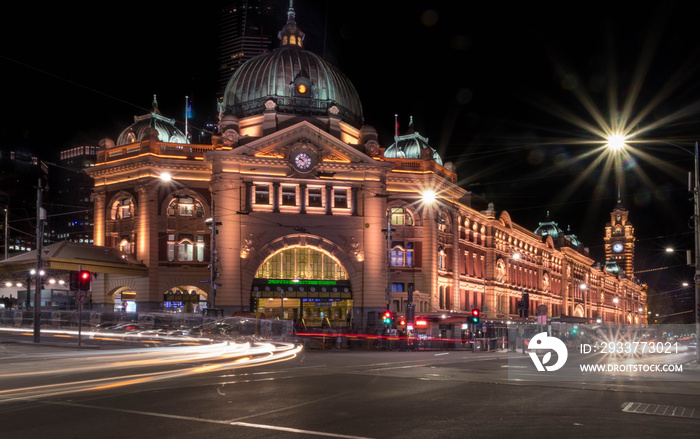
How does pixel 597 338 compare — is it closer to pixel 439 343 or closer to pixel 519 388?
pixel 439 343

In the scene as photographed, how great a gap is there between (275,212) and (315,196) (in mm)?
4393

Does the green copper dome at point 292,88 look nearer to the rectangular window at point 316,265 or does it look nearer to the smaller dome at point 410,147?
the smaller dome at point 410,147

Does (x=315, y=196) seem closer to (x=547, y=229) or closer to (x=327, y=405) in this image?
(x=327, y=405)

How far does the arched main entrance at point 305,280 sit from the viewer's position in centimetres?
6825

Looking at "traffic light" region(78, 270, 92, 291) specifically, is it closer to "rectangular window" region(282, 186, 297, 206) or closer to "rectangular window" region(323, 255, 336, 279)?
"rectangular window" region(282, 186, 297, 206)

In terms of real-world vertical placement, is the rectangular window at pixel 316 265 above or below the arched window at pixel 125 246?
below

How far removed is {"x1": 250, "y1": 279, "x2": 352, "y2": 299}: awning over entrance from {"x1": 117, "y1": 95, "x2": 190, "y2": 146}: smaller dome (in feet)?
63.0

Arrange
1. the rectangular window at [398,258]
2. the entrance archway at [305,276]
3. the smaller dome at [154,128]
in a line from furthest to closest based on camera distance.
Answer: the smaller dome at [154,128]
the rectangular window at [398,258]
the entrance archway at [305,276]

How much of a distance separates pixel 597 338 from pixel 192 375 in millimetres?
36597

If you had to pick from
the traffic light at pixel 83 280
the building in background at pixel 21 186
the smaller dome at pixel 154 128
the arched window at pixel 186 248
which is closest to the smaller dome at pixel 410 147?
the smaller dome at pixel 154 128

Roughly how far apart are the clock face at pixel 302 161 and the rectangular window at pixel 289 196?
→ 222cm

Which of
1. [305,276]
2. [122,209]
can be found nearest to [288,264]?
[305,276]

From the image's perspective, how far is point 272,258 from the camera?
69312 mm

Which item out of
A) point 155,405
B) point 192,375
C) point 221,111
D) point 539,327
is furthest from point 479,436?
point 221,111
